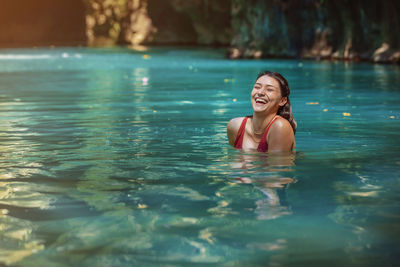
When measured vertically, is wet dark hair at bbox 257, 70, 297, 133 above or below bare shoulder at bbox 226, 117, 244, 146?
above

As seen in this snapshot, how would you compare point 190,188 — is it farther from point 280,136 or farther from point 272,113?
point 272,113

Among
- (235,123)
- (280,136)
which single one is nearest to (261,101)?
(280,136)

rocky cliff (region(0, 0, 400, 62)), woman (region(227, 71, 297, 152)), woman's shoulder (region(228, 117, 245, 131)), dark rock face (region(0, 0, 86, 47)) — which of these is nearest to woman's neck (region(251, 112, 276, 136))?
woman (region(227, 71, 297, 152))

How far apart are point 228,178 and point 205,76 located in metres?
16.4

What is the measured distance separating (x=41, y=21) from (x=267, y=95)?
6485cm

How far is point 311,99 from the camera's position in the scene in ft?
51.5

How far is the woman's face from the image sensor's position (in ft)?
25.5

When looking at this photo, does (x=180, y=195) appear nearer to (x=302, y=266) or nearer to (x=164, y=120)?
(x=302, y=266)

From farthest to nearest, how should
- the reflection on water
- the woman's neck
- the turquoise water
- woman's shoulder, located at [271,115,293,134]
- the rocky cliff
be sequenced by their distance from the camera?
1. the rocky cliff
2. the woman's neck
3. woman's shoulder, located at [271,115,293,134]
4. the reflection on water
5. the turquoise water

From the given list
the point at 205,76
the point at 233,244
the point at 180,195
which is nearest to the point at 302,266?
the point at 233,244

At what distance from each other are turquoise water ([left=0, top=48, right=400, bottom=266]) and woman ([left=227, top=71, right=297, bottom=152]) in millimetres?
206

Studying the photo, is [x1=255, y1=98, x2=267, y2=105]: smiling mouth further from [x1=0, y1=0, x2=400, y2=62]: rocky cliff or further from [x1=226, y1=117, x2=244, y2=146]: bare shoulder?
[x1=0, y1=0, x2=400, y2=62]: rocky cliff

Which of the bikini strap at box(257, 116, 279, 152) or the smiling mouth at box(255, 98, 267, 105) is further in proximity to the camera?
the bikini strap at box(257, 116, 279, 152)

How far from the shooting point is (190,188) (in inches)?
261
